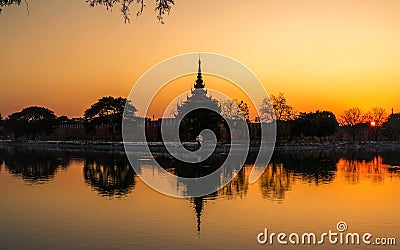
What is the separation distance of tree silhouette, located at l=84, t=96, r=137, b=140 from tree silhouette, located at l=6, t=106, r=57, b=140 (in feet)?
67.3

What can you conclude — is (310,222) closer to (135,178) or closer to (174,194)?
(174,194)

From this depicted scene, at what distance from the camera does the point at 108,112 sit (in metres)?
89.4

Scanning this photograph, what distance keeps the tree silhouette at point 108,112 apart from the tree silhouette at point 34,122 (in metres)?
20.5

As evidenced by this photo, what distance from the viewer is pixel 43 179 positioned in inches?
1388

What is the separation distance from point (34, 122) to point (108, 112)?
26.0 metres

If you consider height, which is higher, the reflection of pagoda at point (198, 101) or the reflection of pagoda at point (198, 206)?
the reflection of pagoda at point (198, 101)

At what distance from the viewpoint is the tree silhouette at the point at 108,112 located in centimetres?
8831

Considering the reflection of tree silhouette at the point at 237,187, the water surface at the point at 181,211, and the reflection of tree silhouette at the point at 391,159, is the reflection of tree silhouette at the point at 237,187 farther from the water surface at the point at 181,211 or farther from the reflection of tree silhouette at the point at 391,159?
the reflection of tree silhouette at the point at 391,159

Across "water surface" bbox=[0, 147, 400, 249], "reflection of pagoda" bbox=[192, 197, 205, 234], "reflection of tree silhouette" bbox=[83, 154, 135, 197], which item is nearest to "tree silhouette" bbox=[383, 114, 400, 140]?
"water surface" bbox=[0, 147, 400, 249]

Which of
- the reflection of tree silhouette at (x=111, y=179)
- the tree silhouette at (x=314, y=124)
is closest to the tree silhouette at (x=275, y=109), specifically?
the tree silhouette at (x=314, y=124)

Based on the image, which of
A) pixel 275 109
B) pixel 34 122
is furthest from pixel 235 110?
pixel 34 122

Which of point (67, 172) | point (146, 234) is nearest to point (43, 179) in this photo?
point (67, 172)

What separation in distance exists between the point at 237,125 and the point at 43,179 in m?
48.1

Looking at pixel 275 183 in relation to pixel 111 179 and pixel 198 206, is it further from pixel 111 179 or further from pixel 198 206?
pixel 111 179
